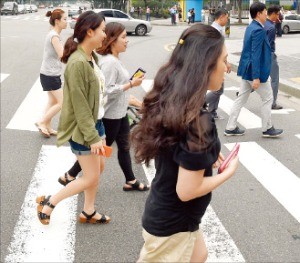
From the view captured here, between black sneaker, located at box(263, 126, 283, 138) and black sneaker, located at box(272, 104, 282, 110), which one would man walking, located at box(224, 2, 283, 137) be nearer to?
black sneaker, located at box(263, 126, 283, 138)

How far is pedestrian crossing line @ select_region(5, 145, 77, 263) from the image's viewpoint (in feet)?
12.5

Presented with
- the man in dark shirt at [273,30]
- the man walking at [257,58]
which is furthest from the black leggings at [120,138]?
the man in dark shirt at [273,30]

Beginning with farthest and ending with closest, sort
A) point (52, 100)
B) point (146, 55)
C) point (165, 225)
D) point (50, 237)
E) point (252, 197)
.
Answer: point (146, 55) < point (52, 100) < point (252, 197) < point (50, 237) < point (165, 225)

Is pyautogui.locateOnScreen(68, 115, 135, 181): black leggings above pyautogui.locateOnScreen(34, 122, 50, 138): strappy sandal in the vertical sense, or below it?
above

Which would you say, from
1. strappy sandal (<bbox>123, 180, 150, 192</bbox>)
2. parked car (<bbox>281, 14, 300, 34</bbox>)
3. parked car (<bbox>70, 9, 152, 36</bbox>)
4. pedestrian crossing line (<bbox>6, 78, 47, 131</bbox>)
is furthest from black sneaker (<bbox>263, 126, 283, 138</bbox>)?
parked car (<bbox>281, 14, 300, 34</bbox>)

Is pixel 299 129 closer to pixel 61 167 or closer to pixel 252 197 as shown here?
pixel 252 197

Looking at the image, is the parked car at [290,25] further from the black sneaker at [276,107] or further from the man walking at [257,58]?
the man walking at [257,58]

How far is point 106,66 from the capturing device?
14.3 feet

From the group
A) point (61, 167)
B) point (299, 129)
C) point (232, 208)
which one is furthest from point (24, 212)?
point (299, 129)

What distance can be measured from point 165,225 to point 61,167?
151 inches

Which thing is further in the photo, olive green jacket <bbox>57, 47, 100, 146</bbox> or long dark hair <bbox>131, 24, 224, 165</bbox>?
olive green jacket <bbox>57, 47, 100, 146</bbox>

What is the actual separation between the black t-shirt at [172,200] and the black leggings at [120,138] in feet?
7.24

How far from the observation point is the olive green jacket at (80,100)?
11.6ft

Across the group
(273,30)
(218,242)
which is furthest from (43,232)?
(273,30)
